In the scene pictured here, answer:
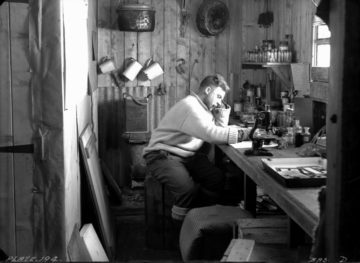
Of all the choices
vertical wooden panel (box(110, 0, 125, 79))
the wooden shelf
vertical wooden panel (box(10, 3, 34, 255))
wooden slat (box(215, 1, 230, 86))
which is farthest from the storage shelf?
vertical wooden panel (box(10, 3, 34, 255))

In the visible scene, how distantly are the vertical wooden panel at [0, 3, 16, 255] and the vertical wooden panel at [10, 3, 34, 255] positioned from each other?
1.0 inches

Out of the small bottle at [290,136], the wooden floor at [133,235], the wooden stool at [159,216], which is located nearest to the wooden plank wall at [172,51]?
the wooden floor at [133,235]

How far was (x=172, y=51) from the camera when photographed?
20.3ft

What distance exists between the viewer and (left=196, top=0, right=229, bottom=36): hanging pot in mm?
6105

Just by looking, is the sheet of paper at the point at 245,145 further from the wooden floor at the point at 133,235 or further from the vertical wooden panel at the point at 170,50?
the vertical wooden panel at the point at 170,50

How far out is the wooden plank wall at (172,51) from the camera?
604cm

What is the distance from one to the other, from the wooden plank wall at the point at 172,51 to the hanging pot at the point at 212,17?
A: 91mm

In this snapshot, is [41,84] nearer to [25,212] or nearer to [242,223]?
[25,212]

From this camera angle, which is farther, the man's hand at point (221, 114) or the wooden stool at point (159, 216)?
the man's hand at point (221, 114)

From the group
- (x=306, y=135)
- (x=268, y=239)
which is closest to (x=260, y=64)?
(x=306, y=135)

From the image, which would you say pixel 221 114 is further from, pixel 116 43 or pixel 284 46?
pixel 116 43

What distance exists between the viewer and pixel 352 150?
1568 mm

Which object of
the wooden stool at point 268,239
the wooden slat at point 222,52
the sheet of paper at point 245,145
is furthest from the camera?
the wooden slat at point 222,52

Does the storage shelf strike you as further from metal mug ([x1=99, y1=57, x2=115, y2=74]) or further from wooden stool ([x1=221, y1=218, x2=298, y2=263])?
wooden stool ([x1=221, y1=218, x2=298, y2=263])
